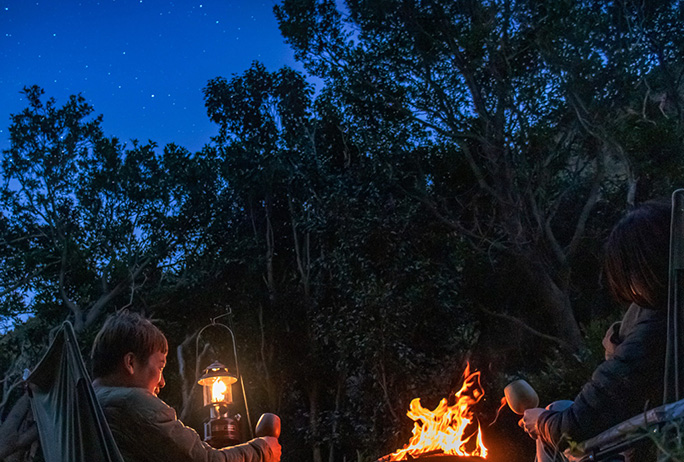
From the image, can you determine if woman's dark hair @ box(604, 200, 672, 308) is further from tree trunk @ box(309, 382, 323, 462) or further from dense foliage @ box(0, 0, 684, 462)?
tree trunk @ box(309, 382, 323, 462)

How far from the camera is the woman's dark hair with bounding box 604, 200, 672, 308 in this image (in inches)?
70.7

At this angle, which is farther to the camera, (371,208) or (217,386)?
(371,208)

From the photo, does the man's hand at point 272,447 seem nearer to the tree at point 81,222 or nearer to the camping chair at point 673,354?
the camping chair at point 673,354

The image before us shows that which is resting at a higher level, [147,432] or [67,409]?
[67,409]

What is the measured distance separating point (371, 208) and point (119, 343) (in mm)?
9824

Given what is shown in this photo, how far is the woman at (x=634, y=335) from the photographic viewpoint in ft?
5.80

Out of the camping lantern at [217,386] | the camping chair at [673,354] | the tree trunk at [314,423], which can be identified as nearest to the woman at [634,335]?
the camping chair at [673,354]

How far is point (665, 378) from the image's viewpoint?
1630 millimetres

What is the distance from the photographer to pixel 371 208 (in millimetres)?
12148

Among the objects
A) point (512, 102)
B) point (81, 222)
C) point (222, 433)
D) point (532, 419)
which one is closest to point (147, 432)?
point (532, 419)

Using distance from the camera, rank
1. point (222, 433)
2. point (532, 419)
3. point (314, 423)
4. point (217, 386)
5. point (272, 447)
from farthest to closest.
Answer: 1. point (314, 423)
2. point (217, 386)
3. point (222, 433)
4. point (272, 447)
5. point (532, 419)

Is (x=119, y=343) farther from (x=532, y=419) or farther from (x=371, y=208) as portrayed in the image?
(x=371, y=208)

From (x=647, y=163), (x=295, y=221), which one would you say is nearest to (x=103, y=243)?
(x=295, y=221)

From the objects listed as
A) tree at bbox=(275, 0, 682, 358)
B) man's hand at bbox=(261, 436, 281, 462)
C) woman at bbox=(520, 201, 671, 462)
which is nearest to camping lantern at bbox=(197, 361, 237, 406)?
man's hand at bbox=(261, 436, 281, 462)
